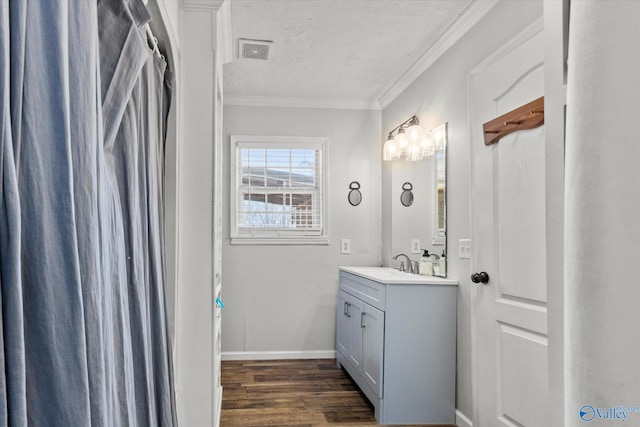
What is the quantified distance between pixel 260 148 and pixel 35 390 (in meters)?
4.00

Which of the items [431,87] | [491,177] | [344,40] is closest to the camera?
[491,177]

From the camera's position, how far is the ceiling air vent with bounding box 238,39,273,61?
3172 millimetres

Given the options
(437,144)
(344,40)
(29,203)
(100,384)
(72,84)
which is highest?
(344,40)

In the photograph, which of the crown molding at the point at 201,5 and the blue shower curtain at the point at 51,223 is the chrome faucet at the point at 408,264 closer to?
the crown molding at the point at 201,5

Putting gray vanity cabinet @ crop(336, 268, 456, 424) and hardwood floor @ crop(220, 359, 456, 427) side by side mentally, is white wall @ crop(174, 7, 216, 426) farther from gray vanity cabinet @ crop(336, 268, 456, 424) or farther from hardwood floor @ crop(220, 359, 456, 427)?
gray vanity cabinet @ crop(336, 268, 456, 424)

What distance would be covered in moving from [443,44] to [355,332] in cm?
216

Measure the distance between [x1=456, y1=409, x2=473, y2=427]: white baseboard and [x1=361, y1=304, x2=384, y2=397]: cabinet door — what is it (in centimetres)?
49

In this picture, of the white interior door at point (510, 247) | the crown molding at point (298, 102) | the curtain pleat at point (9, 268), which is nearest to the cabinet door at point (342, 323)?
the white interior door at point (510, 247)

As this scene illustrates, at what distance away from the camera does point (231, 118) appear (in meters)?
4.43

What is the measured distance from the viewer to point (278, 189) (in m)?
4.50

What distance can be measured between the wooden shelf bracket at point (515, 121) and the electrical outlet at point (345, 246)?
84.3 inches

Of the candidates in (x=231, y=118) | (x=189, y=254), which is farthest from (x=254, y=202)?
(x=189, y=254)

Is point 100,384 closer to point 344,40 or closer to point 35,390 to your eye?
point 35,390

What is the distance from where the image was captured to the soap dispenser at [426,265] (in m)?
3.29
